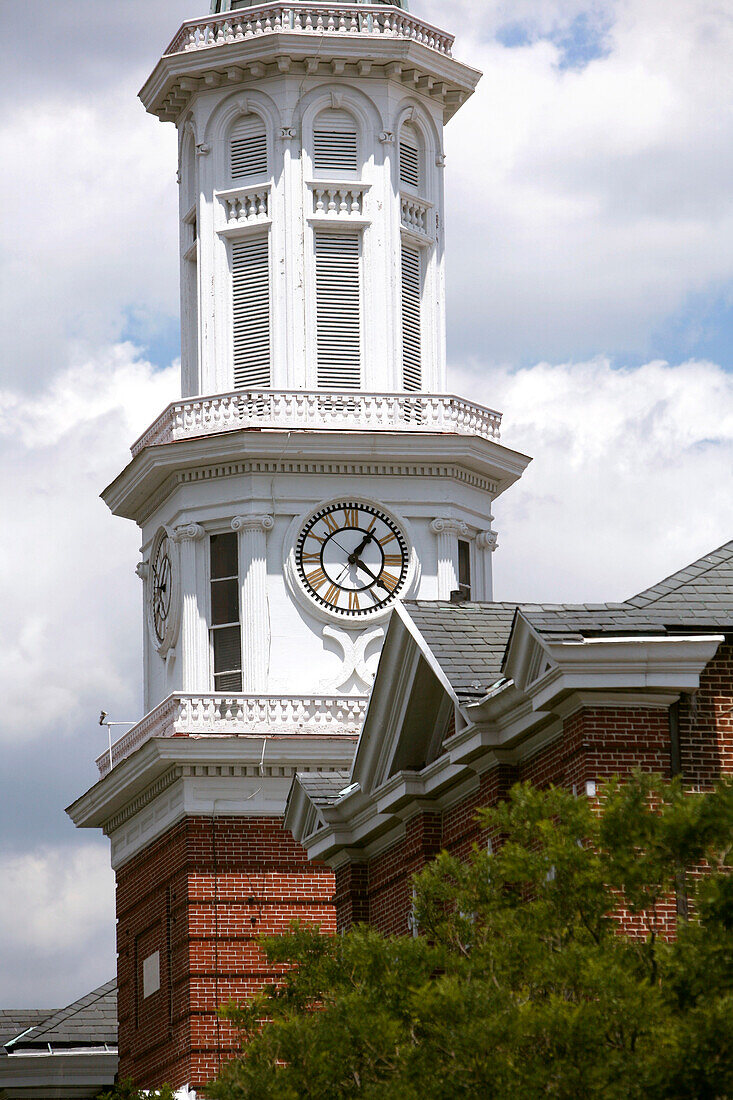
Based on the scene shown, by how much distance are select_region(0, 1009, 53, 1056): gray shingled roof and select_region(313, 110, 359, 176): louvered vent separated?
19756 millimetres

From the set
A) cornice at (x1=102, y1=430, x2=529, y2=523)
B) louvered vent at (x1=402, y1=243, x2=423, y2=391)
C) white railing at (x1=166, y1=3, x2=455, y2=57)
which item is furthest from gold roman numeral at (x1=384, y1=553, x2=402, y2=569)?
white railing at (x1=166, y1=3, x2=455, y2=57)

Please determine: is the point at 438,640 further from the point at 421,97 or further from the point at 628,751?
the point at 421,97

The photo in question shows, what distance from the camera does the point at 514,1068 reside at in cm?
2072

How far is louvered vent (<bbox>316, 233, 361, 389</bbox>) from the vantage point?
48.5 m

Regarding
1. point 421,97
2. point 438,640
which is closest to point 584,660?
point 438,640

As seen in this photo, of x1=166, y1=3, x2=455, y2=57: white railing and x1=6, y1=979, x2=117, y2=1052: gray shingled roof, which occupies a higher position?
x1=166, y1=3, x2=455, y2=57: white railing

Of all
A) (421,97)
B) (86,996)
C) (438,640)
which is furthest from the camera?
(86,996)

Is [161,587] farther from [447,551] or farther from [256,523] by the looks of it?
[447,551]

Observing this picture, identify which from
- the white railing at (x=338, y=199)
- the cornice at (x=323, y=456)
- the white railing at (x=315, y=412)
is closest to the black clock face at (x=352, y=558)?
the cornice at (x=323, y=456)

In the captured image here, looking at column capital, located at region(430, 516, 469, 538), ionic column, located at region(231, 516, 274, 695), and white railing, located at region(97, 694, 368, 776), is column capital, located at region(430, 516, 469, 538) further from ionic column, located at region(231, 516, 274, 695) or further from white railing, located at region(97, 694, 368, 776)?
white railing, located at region(97, 694, 368, 776)

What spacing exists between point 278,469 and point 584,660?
68.1 ft

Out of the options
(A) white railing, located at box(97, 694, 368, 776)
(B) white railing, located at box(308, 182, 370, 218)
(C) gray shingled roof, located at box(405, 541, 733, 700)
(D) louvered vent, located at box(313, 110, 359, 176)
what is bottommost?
(C) gray shingled roof, located at box(405, 541, 733, 700)

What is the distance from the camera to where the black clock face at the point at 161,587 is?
48844mm

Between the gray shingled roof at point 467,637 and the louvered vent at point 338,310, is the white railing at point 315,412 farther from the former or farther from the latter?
the gray shingled roof at point 467,637
